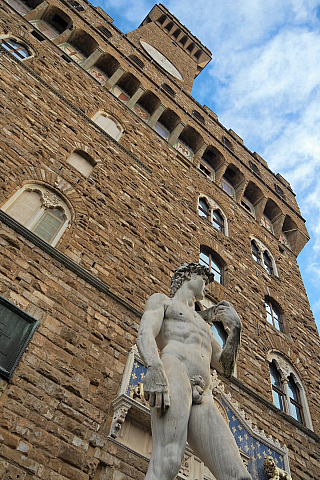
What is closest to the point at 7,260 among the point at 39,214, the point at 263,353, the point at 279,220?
the point at 39,214

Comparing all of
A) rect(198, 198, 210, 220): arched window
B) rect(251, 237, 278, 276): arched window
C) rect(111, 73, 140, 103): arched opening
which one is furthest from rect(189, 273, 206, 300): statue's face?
rect(111, 73, 140, 103): arched opening

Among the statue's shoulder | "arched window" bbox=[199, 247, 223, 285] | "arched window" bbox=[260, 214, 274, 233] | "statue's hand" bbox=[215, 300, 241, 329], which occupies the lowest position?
the statue's shoulder

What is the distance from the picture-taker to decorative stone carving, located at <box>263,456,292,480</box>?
5829mm

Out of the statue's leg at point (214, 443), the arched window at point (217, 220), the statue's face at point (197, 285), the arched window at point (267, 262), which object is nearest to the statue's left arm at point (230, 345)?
the statue's face at point (197, 285)

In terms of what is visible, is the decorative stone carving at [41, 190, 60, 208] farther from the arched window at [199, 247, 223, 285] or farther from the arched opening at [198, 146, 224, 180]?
the arched opening at [198, 146, 224, 180]

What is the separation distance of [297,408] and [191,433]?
607cm

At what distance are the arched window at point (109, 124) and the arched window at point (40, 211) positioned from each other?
3.33 metres

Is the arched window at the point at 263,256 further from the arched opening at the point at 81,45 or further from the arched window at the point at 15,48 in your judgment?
the arched window at the point at 15,48

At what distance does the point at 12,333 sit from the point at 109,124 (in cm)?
638

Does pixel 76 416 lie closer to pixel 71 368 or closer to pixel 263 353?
pixel 71 368

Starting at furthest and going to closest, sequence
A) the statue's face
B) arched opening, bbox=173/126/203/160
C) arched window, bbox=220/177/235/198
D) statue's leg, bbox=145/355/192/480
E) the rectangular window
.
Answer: arched window, bbox=220/177/235/198 → arched opening, bbox=173/126/203/160 → the rectangular window → the statue's face → statue's leg, bbox=145/355/192/480

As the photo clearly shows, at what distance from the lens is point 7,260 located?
5199 millimetres

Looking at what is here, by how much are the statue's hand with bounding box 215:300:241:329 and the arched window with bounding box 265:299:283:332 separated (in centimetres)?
623

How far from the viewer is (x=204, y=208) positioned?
10805mm
